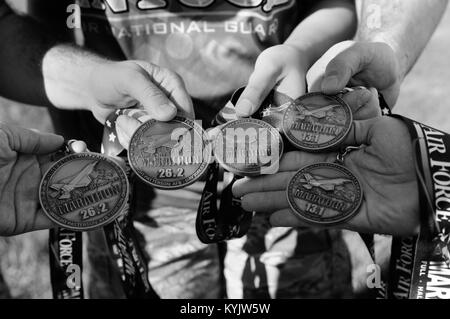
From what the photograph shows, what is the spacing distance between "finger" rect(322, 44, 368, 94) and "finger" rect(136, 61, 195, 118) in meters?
0.74

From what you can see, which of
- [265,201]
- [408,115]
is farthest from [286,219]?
[408,115]

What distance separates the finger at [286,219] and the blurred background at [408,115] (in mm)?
2324

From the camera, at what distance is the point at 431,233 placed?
2.14 m

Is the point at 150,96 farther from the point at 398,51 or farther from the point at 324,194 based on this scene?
the point at 398,51

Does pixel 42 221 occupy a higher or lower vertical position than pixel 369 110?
lower

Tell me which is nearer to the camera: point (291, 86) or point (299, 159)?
point (299, 159)

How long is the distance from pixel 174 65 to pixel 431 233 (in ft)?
5.54

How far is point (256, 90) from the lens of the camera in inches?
96.7

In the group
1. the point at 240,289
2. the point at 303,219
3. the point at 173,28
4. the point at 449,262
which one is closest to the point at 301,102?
the point at 303,219

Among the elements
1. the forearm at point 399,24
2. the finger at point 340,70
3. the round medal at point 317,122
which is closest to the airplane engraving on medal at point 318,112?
the round medal at point 317,122

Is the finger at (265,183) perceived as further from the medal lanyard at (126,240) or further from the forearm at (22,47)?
the forearm at (22,47)

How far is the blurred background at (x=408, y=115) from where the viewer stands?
4.09 metres

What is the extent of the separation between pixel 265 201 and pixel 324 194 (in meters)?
0.30

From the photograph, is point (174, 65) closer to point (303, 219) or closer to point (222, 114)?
point (222, 114)
